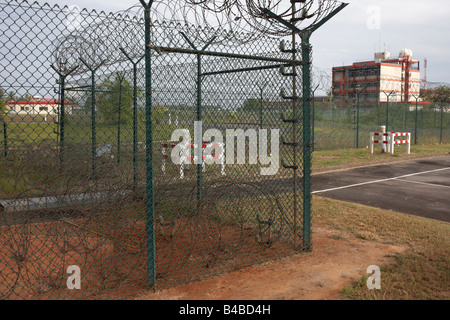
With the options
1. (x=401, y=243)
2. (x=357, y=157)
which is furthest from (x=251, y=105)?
(x=357, y=157)

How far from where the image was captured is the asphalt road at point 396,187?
8391 millimetres

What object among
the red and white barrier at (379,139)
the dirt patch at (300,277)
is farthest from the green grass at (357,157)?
the dirt patch at (300,277)

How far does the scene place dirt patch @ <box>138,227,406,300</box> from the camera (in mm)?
4156

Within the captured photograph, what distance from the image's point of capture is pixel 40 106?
160 inches

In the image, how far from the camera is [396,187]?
10516 mm

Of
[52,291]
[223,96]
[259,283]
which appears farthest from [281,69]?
[52,291]

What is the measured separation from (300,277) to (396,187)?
22.5ft

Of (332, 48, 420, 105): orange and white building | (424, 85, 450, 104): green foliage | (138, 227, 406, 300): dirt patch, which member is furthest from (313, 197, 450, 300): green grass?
(332, 48, 420, 105): orange and white building

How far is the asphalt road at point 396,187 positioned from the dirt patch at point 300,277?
9.43ft

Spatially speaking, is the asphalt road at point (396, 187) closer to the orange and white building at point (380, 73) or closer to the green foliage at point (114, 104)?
the green foliage at point (114, 104)

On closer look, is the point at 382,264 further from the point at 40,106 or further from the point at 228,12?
the point at 40,106
